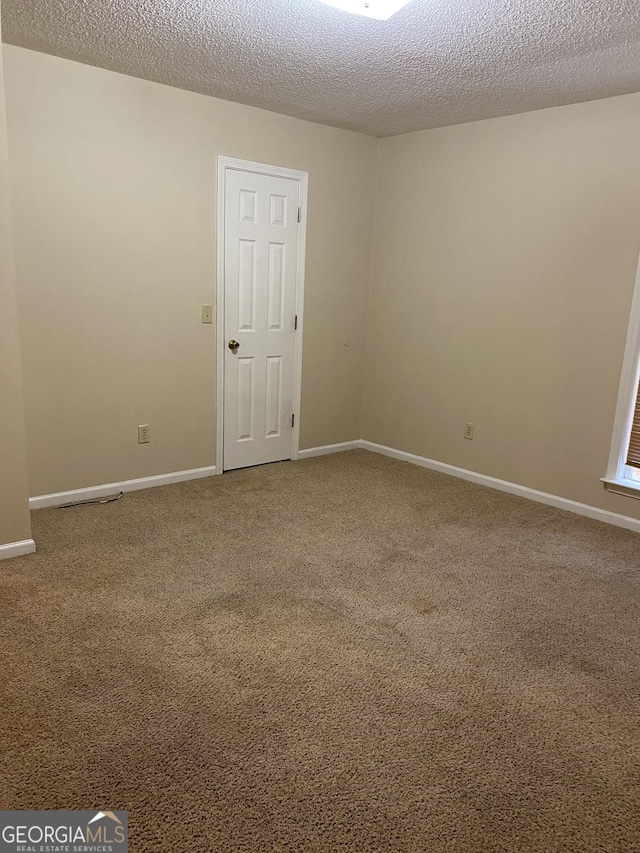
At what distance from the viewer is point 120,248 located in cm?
379

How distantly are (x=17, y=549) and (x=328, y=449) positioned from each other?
2.68 meters

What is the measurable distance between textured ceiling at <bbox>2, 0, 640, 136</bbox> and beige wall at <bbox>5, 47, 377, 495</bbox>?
21 cm

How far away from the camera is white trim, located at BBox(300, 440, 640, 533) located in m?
3.91

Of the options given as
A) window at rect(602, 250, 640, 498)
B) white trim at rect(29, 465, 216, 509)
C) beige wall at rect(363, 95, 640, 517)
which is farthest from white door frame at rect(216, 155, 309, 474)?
window at rect(602, 250, 640, 498)

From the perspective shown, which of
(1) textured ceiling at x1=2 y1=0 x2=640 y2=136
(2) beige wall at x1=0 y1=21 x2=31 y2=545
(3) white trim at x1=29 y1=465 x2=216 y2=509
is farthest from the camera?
(3) white trim at x1=29 y1=465 x2=216 y2=509

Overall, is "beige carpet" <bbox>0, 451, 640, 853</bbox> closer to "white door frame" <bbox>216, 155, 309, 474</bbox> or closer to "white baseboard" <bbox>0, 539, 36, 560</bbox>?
"white baseboard" <bbox>0, 539, 36, 560</bbox>

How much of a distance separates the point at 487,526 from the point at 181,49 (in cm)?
309

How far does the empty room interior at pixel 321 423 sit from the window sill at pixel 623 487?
32 mm

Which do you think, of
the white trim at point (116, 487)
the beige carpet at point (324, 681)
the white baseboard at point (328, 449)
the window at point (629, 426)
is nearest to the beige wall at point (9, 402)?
the beige carpet at point (324, 681)

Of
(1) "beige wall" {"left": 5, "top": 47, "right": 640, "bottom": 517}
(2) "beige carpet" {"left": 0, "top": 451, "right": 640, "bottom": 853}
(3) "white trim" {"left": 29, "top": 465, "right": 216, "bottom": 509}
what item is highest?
(1) "beige wall" {"left": 5, "top": 47, "right": 640, "bottom": 517}

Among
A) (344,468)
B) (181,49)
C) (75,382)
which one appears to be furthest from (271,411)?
(181,49)

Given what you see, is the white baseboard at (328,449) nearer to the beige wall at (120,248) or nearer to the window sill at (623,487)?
the beige wall at (120,248)

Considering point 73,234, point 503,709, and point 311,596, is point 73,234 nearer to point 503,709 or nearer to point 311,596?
point 311,596

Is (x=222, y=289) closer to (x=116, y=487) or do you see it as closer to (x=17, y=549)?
(x=116, y=487)
